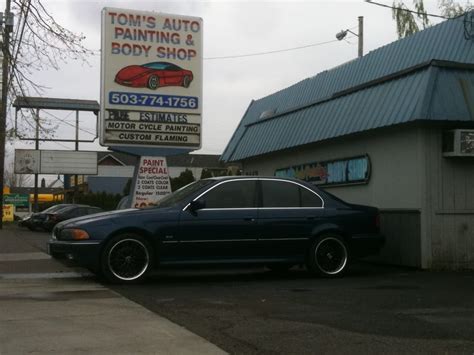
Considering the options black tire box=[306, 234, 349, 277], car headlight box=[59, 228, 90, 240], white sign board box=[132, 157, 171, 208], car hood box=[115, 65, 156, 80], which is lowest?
black tire box=[306, 234, 349, 277]

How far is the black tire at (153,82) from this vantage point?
14141mm

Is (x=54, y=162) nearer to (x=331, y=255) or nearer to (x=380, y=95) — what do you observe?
(x=380, y=95)

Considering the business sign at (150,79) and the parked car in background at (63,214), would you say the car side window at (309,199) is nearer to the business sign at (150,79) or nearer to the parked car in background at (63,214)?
the business sign at (150,79)

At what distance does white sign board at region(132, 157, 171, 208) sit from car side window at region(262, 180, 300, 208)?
427cm

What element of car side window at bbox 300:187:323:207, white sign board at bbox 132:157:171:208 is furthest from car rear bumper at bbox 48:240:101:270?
white sign board at bbox 132:157:171:208

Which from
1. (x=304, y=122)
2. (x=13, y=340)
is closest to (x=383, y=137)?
(x=304, y=122)

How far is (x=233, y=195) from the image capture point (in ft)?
33.5

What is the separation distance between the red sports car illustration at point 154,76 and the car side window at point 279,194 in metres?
4.98

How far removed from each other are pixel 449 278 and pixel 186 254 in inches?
169

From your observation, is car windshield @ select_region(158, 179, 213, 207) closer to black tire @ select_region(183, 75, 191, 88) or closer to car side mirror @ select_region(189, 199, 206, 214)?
car side mirror @ select_region(189, 199, 206, 214)

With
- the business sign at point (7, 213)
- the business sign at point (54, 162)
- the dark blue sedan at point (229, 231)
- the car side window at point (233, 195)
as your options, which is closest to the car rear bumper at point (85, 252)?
the dark blue sedan at point (229, 231)

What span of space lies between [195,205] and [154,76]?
5340 millimetres

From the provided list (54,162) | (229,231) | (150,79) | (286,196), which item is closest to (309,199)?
(286,196)

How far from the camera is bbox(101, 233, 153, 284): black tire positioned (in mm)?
9422
